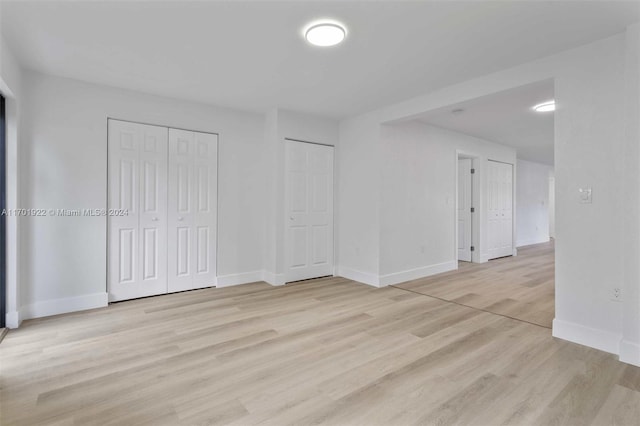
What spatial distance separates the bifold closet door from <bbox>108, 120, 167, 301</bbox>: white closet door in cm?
11

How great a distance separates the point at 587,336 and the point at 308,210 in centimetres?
343

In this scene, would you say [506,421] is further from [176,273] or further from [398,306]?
[176,273]

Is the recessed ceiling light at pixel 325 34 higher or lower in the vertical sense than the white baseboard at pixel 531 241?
higher

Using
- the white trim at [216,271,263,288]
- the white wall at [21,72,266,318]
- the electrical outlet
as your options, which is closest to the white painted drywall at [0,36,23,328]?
the white wall at [21,72,266,318]

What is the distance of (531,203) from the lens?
880 cm

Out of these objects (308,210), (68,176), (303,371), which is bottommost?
(303,371)

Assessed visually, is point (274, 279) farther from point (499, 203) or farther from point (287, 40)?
point (499, 203)

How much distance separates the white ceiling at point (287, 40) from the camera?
2.15 meters

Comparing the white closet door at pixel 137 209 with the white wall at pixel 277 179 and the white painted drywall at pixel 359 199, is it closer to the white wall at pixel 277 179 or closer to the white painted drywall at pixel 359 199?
the white wall at pixel 277 179

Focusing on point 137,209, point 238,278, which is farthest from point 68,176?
point 238,278

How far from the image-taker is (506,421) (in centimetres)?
169

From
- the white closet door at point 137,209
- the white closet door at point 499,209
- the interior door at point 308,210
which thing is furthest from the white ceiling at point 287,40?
the white closet door at point 499,209

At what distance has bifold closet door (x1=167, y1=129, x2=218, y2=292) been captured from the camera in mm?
4031

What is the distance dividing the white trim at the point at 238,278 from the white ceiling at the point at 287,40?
8.13ft
